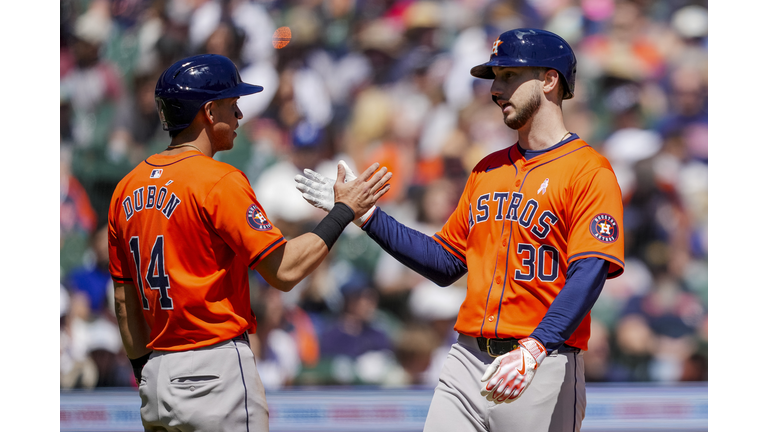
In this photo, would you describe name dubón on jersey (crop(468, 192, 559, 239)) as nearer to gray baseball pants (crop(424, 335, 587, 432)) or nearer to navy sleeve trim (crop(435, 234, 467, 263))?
navy sleeve trim (crop(435, 234, 467, 263))

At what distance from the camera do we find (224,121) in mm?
2703

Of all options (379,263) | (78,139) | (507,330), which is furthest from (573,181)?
(78,139)

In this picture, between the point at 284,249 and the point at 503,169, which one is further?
the point at 503,169

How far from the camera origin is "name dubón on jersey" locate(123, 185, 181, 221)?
8.06ft

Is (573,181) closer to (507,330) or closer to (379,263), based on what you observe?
(507,330)

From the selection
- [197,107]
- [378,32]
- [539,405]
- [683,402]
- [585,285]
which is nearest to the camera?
[585,285]

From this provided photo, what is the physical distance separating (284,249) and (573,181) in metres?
1.10

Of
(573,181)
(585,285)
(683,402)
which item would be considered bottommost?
(683,402)

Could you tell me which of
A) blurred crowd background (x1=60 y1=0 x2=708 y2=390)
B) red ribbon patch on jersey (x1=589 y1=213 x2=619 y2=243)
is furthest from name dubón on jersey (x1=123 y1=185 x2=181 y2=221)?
blurred crowd background (x1=60 y1=0 x2=708 y2=390)

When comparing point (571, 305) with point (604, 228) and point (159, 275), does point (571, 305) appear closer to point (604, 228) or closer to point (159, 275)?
point (604, 228)

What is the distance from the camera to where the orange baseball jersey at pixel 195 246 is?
2.43 meters

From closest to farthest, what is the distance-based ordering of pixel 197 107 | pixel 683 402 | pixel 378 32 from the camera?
pixel 197 107 < pixel 683 402 < pixel 378 32

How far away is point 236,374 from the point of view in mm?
2457

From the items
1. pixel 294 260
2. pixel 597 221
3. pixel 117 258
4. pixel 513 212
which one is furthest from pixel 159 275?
pixel 597 221
